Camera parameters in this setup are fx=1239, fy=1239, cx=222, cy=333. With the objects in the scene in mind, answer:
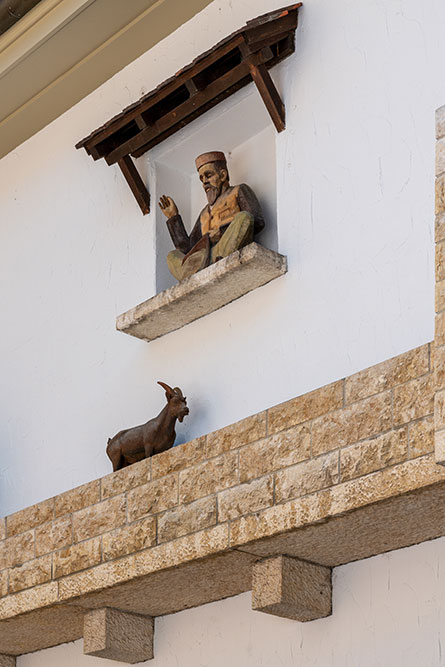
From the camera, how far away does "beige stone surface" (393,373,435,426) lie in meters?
4.68

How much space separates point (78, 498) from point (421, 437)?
6.93 feet

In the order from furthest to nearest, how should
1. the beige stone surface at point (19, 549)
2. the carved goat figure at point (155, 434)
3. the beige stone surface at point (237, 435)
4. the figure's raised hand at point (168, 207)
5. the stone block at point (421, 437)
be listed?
the figure's raised hand at point (168, 207), the beige stone surface at point (19, 549), the carved goat figure at point (155, 434), the beige stone surface at point (237, 435), the stone block at point (421, 437)

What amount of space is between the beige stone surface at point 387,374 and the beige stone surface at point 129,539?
47.4 inches

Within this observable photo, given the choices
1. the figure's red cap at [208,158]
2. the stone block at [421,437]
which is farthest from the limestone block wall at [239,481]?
the figure's red cap at [208,158]

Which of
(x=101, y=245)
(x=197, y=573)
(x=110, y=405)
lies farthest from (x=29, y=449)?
(x=197, y=573)

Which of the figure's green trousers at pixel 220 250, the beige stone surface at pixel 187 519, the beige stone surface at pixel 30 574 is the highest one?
the figure's green trousers at pixel 220 250

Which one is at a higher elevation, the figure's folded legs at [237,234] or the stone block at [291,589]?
the figure's folded legs at [237,234]

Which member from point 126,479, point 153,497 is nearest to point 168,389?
point 126,479

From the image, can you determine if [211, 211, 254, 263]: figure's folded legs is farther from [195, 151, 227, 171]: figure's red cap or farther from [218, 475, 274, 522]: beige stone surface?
[218, 475, 274, 522]: beige stone surface

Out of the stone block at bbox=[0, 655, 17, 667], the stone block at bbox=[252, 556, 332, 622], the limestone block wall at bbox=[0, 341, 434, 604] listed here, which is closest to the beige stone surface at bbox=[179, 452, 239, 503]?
the limestone block wall at bbox=[0, 341, 434, 604]

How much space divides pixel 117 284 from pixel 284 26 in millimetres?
1724

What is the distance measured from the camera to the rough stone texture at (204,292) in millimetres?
5861

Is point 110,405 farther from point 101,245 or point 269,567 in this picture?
point 269,567

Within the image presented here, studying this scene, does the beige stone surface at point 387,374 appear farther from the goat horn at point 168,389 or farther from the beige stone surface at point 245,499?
the goat horn at point 168,389
